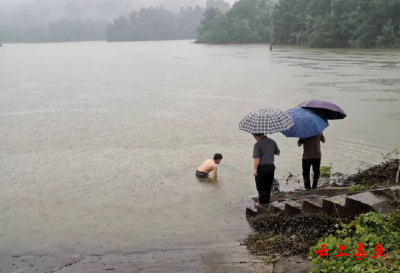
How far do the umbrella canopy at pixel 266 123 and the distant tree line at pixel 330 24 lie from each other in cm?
4308

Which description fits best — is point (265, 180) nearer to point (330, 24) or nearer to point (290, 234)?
point (290, 234)

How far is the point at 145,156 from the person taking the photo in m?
10.5

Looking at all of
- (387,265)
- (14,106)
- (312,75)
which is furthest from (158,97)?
(387,265)

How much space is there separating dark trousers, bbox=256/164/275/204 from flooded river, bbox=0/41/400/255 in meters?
0.55

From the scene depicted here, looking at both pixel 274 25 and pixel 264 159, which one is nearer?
pixel 264 159

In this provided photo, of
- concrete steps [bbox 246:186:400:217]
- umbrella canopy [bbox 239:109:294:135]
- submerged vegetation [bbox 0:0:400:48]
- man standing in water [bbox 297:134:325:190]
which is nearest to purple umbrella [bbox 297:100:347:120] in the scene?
man standing in water [bbox 297:134:325:190]

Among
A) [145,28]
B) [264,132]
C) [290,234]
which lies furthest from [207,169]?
[145,28]

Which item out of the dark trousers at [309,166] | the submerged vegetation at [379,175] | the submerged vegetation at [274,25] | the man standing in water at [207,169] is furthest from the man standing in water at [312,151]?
the submerged vegetation at [274,25]

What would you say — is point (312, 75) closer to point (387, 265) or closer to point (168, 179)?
point (168, 179)

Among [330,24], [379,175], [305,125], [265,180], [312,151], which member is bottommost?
[379,175]

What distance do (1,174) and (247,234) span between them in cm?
600

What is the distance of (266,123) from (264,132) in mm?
120

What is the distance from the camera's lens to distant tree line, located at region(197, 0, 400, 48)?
150 feet

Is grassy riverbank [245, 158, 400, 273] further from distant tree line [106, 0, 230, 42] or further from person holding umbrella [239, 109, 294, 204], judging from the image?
distant tree line [106, 0, 230, 42]
